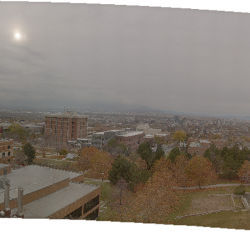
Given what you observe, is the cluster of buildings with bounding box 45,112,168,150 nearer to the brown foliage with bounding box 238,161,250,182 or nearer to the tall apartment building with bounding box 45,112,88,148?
the tall apartment building with bounding box 45,112,88,148

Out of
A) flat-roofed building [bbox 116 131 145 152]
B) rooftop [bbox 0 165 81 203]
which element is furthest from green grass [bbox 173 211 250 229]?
rooftop [bbox 0 165 81 203]

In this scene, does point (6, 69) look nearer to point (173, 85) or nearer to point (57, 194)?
point (57, 194)

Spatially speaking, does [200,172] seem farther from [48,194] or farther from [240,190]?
[48,194]

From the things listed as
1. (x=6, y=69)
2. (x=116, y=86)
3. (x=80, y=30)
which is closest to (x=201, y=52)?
(x=116, y=86)

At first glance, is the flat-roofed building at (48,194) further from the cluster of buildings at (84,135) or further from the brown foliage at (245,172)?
the brown foliage at (245,172)

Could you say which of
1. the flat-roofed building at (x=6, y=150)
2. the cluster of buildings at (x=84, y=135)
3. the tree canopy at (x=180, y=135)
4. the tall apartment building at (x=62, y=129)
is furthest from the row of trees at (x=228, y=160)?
the flat-roofed building at (x=6, y=150)
